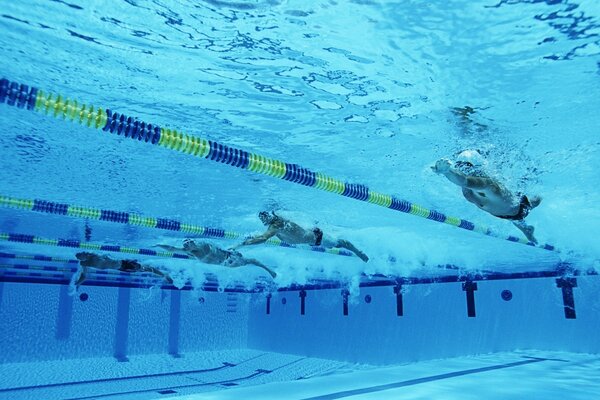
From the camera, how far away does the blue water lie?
12.1 feet

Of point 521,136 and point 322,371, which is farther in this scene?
point 322,371

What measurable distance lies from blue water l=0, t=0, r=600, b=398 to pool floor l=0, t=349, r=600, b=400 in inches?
113

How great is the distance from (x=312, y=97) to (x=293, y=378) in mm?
12578

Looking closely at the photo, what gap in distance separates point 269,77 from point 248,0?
1.12m

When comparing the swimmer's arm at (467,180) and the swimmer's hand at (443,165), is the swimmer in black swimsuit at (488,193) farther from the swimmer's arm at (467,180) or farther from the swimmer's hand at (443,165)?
the swimmer's hand at (443,165)

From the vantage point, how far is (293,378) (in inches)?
589

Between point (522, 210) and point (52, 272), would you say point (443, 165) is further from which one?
point (52, 272)

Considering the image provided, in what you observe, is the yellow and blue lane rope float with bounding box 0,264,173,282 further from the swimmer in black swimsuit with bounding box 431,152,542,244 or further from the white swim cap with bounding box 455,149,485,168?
the swimmer in black swimsuit with bounding box 431,152,542,244

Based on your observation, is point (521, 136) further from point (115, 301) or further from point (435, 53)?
point (115, 301)

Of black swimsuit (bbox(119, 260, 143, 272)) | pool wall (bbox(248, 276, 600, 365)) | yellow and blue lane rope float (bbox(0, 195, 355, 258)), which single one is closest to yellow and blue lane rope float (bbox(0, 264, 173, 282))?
yellow and blue lane rope float (bbox(0, 195, 355, 258))

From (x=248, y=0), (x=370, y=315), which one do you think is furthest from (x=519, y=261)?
(x=248, y=0)

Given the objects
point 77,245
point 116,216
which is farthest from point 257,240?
point 77,245

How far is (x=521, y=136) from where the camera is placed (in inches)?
219

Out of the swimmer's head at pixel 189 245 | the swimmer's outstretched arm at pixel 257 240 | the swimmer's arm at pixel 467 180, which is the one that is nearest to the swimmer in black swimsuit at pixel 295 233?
the swimmer's outstretched arm at pixel 257 240
